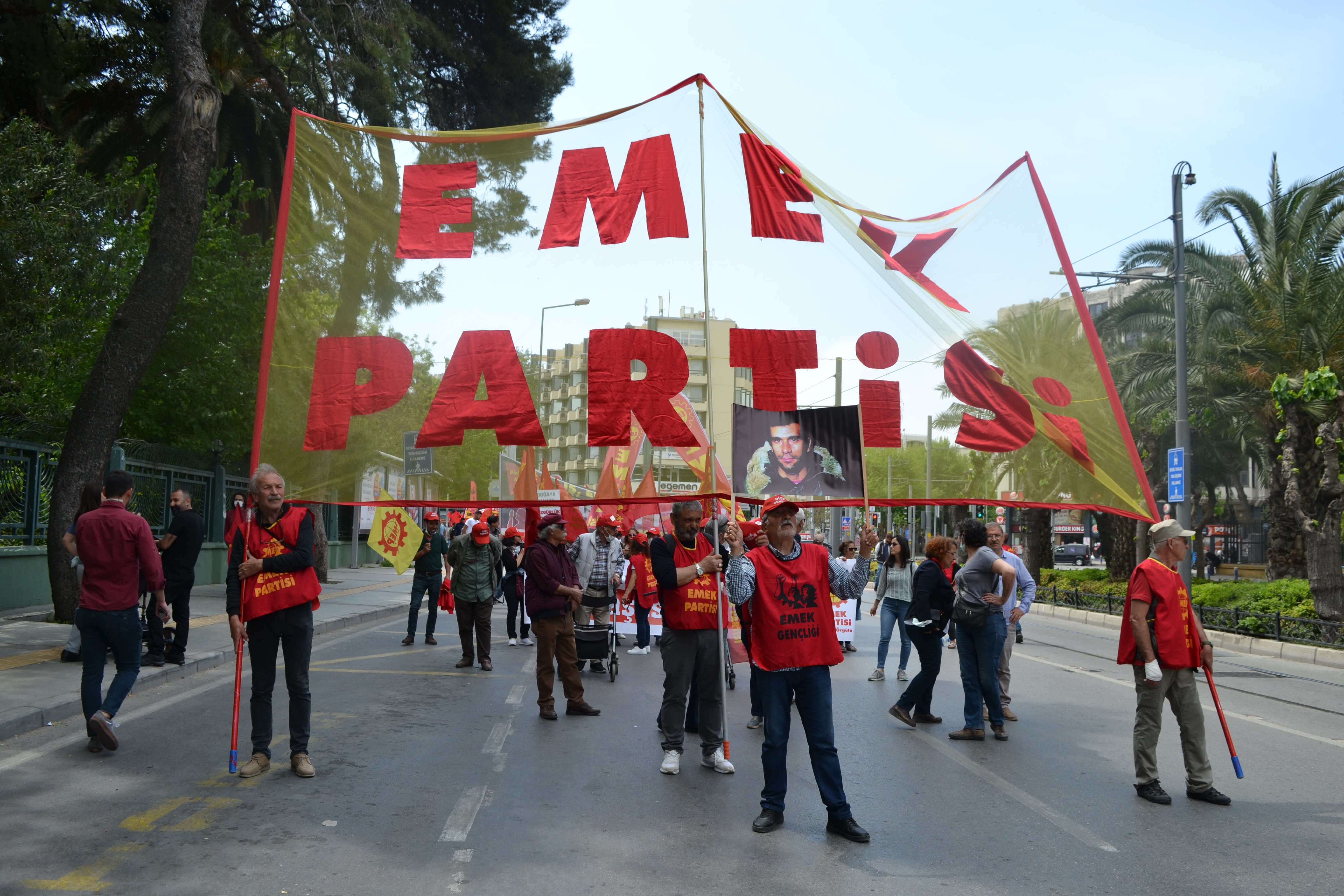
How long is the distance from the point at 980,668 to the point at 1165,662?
2027 millimetres

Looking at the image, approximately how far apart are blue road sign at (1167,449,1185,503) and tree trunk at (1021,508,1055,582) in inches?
281

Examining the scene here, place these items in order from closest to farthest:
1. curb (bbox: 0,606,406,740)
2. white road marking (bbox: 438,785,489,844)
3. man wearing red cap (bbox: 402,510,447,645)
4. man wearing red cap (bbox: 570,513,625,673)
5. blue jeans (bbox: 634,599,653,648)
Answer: white road marking (bbox: 438,785,489,844) < curb (bbox: 0,606,406,740) < man wearing red cap (bbox: 570,513,625,673) < blue jeans (bbox: 634,599,653,648) < man wearing red cap (bbox: 402,510,447,645)

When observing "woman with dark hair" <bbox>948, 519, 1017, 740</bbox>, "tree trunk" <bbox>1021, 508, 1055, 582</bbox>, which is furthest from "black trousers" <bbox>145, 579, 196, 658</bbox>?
"tree trunk" <bbox>1021, 508, 1055, 582</bbox>

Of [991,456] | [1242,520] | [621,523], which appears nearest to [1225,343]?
[621,523]

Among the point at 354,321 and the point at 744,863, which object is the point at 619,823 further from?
the point at 354,321

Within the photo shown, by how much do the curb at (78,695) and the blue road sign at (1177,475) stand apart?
15.7 meters

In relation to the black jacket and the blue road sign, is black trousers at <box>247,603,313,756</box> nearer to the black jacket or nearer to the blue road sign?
the black jacket

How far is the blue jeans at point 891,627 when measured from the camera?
37.9 feet

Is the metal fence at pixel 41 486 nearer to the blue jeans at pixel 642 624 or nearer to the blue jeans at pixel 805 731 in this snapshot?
the blue jeans at pixel 642 624

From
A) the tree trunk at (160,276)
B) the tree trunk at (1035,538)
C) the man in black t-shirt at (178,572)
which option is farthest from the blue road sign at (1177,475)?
the tree trunk at (160,276)

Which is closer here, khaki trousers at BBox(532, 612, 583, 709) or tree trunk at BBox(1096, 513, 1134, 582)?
khaki trousers at BBox(532, 612, 583, 709)

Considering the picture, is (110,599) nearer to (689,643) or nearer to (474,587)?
(689,643)

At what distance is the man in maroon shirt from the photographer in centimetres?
695

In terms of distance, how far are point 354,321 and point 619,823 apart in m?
3.47
